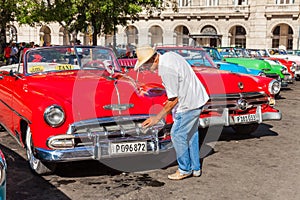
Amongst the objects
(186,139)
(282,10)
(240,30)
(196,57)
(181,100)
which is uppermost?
(282,10)

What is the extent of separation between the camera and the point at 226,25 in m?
42.5

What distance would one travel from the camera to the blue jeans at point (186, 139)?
4707 millimetres

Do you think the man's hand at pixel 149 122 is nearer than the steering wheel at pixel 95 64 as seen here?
Yes

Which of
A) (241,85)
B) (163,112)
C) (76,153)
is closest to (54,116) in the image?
(76,153)

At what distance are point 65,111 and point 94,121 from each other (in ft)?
1.14

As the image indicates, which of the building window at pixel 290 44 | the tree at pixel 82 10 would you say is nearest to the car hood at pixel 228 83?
the tree at pixel 82 10

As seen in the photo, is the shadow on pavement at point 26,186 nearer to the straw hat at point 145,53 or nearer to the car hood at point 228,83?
the straw hat at point 145,53

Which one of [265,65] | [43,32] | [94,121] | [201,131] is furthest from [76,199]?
[43,32]

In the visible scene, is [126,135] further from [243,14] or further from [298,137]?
[243,14]

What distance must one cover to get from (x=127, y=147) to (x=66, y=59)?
2.28 metres

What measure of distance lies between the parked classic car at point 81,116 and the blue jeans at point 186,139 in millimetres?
275

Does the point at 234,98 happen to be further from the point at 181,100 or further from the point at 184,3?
the point at 184,3

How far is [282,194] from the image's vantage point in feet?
14.5

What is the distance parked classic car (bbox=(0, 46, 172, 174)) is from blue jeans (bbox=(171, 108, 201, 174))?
0.27 meters
